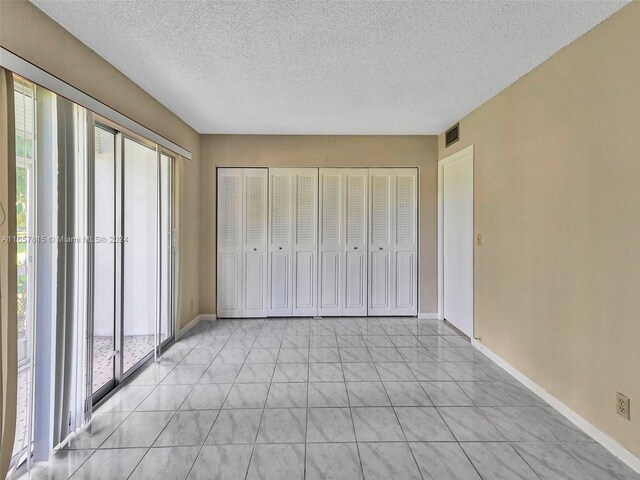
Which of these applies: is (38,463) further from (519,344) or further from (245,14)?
(519,344)

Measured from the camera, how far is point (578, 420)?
80.3 inches

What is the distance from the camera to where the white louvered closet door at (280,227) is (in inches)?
171

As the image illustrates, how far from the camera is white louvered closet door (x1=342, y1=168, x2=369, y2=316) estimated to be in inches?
173

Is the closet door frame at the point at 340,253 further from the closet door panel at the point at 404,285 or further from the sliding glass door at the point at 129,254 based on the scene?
the sliding glass door at the point at 129,254

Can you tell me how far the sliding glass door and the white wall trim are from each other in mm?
145

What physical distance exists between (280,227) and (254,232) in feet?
1.23

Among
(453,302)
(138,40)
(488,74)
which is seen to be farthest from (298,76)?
(453,302)

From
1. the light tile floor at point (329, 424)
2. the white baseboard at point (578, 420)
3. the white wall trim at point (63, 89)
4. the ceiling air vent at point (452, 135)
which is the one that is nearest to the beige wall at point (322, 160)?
the ceiling air vent at point (452, 135)

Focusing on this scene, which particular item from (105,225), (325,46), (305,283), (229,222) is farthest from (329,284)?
(325,46)

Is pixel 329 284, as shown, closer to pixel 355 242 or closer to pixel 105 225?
pixel 355 242

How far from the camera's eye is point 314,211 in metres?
4.38

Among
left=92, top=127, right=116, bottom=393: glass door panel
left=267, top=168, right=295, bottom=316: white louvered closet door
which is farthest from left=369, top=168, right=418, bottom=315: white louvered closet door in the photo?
left=92, top=127, right=116, bottom=393: glass door panel

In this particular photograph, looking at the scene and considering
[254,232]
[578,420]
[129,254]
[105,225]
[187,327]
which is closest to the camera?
[578,420]

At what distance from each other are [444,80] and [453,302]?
8.75 ft
